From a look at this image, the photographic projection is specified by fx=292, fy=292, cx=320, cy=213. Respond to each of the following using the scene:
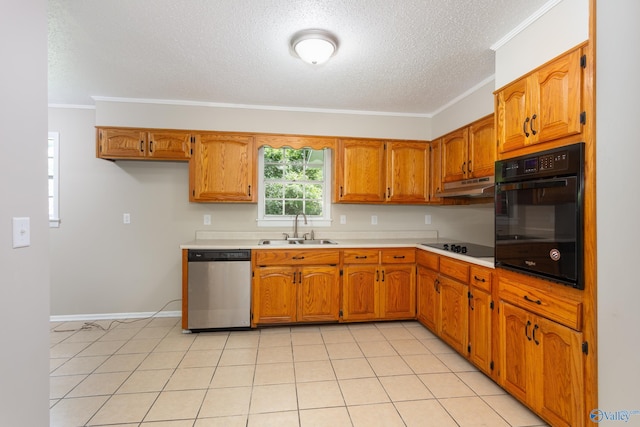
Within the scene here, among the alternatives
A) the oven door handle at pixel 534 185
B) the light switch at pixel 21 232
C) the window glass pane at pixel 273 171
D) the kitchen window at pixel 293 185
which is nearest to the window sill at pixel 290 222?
the kitchen window at pixel 293 185

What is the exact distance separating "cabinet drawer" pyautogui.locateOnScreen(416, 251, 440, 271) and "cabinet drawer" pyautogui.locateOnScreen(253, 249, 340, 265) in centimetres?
91

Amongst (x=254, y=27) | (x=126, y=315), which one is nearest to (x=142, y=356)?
(x=126, y=315)

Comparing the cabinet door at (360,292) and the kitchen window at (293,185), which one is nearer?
the cabinet door at (360,292)

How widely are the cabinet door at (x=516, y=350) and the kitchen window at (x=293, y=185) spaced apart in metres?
2.21

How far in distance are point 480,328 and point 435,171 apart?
6.21 ft

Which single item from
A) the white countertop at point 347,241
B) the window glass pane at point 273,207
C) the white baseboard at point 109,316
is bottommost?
the white baseboard at point 109,316

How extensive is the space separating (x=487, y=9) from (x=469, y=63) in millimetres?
685

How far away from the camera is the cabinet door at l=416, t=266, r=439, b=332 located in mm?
2909

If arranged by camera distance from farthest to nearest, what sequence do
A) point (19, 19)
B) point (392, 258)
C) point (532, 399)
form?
point (392, 258)
point (532, 399)
point (19, 19)

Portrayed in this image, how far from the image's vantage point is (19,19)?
3.50ft

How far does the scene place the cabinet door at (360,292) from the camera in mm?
3197

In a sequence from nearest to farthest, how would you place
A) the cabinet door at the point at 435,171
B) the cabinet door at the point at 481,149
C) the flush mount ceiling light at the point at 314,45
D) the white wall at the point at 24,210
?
the white wall at the point at 24,210
the flush mount ceiling light at the point at 314,45
the cabinet door at the point at 481,149
the cabinet door at the point at 435,171

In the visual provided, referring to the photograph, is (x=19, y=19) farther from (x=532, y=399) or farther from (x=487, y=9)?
(x=532, y=399)

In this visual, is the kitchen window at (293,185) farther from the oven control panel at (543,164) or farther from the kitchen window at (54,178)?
the kitchen window at (54,178)
